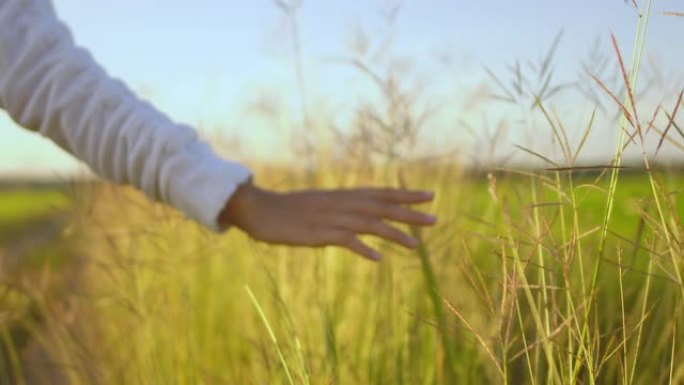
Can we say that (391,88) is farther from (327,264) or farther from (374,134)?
(327,264)

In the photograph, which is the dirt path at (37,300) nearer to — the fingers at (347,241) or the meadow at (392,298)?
the meadow at (392,298)

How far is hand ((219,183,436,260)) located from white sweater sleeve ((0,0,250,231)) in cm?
10

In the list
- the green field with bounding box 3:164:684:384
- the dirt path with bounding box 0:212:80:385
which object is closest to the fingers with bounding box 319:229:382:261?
the green field with bounding box 3:164:684:384

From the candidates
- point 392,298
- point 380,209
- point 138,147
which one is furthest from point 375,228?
point 392,298

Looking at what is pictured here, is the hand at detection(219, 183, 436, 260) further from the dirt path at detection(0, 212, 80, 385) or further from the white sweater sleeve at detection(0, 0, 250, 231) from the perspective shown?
the dirt path at detection(0, 212, 80, 385)

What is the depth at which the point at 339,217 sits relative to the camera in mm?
1591

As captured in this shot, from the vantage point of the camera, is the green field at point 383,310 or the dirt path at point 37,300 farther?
the dirt path at point 37,300

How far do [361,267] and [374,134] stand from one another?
0.52 meters

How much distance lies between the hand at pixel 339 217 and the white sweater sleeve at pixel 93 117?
0.10 m

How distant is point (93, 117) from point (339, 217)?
44cm

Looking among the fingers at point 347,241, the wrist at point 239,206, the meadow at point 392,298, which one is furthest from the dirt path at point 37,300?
the fingers at point 347,241

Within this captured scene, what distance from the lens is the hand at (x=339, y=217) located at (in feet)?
5.12

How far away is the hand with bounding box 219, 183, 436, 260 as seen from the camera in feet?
5.12

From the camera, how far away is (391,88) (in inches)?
98.4
